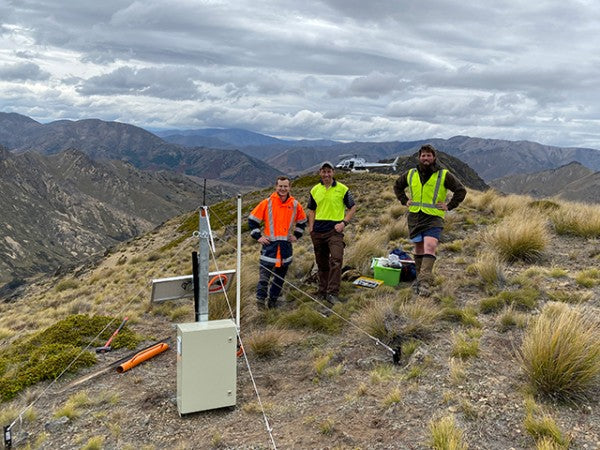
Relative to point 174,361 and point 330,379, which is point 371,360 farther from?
point 174,361

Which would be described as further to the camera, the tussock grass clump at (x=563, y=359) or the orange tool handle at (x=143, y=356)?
the orange tool handle at (x=143, y=356)

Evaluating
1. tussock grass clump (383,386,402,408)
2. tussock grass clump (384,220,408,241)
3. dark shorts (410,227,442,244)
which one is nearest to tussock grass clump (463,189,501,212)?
tussock grass clump (384,220,408,241)

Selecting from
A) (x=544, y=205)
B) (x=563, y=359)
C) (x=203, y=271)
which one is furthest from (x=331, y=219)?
(x=544, y=205)

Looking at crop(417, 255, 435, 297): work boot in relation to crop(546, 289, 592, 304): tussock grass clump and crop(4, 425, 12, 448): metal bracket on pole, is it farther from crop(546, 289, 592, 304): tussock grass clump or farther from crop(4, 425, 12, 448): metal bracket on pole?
crop(4, 425, 12, 448): metal bracket on pole

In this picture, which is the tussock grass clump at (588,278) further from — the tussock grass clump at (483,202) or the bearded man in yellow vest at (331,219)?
the tussock grass clump at (483,202)

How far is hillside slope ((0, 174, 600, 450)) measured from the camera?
457cm

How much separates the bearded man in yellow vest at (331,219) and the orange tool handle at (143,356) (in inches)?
121

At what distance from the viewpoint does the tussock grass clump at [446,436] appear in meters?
4.06

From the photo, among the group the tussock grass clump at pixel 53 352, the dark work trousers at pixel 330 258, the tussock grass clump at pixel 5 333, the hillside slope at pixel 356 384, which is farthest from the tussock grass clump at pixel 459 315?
the tussock grass clump at pixel 5 333

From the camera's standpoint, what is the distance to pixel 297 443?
182 inches

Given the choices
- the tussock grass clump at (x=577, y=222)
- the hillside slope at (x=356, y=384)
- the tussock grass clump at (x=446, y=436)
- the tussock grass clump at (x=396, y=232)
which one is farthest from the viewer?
the tussock grass clump at (x=396, y=232)

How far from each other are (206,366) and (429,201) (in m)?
4.70

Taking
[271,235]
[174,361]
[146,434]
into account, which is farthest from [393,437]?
[271,235]

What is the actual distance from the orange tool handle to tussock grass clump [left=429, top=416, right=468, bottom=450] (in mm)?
4312
